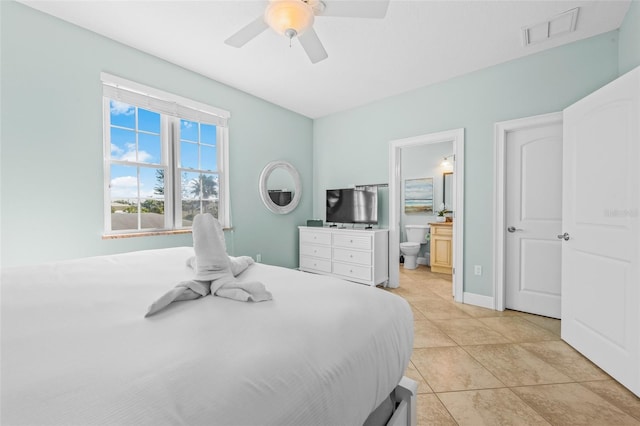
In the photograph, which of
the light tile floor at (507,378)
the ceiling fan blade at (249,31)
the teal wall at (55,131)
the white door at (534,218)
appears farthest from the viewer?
the white door at (534,218)

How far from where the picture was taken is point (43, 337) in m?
0.70

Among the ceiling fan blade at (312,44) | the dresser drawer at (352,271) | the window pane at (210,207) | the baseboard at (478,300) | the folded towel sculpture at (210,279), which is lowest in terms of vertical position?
the baseboard at (478,300)

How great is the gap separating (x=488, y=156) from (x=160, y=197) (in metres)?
3.59

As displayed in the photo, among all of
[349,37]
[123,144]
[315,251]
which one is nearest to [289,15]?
[349,37]

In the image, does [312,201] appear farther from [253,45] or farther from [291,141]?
[253,45]

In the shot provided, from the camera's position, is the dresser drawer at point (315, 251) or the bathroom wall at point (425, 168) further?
the bathroom wall at point (425, 168)

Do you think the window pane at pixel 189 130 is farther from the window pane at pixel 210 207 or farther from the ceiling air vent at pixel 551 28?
the ceiling air vent at pixel 551 28

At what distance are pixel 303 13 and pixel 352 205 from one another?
104 inches

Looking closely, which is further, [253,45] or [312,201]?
[312,201]

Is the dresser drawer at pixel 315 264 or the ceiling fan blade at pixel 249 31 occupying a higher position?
the ceiling fan blade at pixel 249 31

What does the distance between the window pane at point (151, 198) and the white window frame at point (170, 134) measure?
5 cm

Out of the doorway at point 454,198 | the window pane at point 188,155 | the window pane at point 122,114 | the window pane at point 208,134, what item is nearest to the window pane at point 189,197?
the window pane at point 188,155

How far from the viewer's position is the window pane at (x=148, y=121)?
2.81 m

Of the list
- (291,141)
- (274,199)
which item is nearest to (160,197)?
(274,199)
